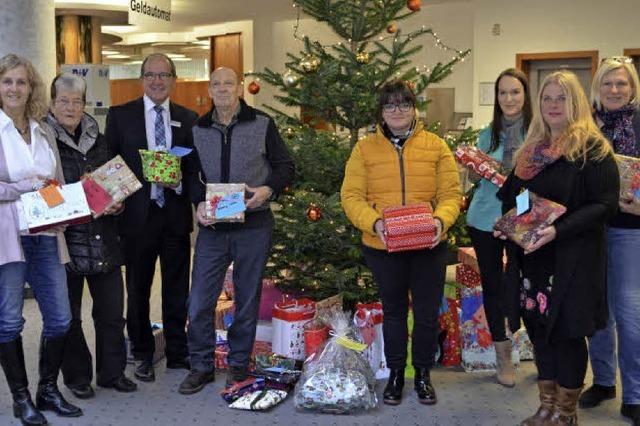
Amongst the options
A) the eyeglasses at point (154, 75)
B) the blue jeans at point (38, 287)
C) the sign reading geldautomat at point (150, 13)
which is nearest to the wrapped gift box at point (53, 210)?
the blue jeans at point (38, 287)

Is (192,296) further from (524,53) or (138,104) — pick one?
(524,53)

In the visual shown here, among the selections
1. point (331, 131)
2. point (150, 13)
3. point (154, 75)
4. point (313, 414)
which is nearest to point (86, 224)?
point (154, 75)

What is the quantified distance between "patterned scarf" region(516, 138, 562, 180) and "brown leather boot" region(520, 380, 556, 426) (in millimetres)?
891

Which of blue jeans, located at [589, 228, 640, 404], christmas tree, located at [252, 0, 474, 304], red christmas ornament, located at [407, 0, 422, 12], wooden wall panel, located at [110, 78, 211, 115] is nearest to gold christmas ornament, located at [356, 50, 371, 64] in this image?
christmas tree, located at [252, 0, 474, 304]

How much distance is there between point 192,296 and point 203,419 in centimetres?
62

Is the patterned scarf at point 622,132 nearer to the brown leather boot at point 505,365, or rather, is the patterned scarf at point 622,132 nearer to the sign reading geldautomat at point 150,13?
the brown leather boot at point 505,365

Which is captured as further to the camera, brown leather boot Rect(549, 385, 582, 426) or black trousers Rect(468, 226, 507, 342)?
black trousers Rect(468, 226, 507, 342)

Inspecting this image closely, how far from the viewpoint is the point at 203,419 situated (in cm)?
338

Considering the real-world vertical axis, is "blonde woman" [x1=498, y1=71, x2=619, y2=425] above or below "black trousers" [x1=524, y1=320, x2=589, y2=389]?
above

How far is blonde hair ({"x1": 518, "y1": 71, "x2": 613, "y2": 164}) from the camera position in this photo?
2865 millimetres

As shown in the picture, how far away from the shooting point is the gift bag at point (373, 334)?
147 inches

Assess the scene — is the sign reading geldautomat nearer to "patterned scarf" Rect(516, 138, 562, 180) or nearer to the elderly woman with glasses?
the elderly woman with glasses

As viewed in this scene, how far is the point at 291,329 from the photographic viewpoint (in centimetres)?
386

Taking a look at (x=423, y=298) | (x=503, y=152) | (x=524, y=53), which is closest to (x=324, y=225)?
(x=423, y=298)
